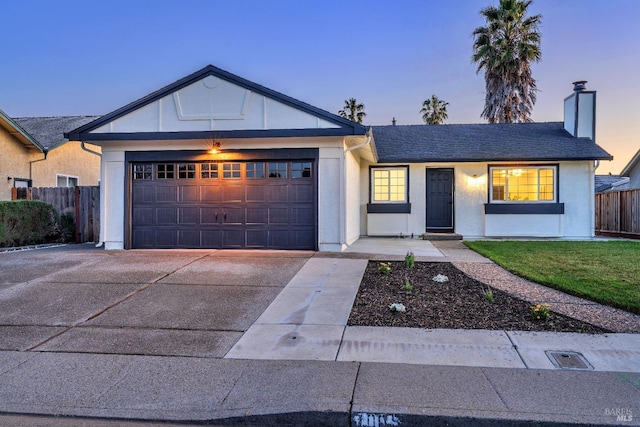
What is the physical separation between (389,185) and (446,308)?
9.42 metres

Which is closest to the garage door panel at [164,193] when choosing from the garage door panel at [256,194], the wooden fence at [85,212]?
the garage door panel at [256,194]

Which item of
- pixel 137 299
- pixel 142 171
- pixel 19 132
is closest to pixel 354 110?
pixel 19 132

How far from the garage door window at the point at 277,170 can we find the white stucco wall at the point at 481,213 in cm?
469

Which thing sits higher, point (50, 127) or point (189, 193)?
point (50, 127)

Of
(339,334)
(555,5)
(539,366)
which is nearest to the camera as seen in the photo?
(539,366)

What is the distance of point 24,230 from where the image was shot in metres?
12.0

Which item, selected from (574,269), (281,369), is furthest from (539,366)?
(574,269)

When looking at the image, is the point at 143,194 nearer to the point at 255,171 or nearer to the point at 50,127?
the point at 255,171

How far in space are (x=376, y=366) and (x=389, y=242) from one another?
935 centimetres

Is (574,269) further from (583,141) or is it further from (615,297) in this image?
(583,141)

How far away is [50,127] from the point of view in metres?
20.0

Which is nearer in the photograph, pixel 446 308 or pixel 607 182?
pixel 446 308

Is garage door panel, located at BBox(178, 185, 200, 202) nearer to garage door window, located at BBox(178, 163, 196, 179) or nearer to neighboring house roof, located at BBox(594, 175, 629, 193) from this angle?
garage door window, located at BBox(178, 163, 196, 179)

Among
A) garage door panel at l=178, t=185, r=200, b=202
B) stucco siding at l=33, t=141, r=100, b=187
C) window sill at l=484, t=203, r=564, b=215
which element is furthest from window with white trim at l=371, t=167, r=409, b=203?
stucco siding at l=33, t=141, r=100, b=187
